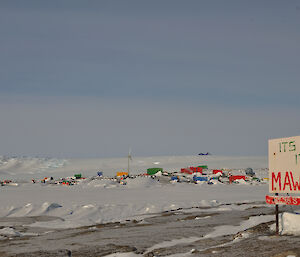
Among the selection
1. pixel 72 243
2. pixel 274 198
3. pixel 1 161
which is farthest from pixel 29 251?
pixel 1 161

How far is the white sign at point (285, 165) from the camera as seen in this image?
11203mm

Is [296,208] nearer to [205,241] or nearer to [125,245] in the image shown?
[205,241]

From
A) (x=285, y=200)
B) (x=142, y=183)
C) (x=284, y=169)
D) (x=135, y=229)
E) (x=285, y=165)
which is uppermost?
(x=285, y=165)

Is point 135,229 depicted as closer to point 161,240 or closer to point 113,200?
point 161,240

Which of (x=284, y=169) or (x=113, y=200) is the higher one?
(x=284, y=169)

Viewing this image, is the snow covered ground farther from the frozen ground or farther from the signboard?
the signboard

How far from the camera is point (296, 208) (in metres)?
18.5

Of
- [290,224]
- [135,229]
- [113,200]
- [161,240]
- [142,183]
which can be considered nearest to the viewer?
[290,224]

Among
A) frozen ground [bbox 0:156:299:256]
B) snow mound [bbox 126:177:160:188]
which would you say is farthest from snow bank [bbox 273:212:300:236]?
snow mound [bbox 126:177:160:188]

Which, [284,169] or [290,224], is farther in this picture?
[284,169]

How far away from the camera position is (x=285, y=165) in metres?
11.6

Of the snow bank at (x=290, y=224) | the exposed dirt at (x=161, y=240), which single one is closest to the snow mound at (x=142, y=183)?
the exposed dirt at (x=161, y=240)

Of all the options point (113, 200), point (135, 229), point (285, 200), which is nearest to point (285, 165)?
point (285, 200)

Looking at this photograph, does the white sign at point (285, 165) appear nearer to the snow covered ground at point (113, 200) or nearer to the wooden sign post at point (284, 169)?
the wooden sign post at point (284, 169)
